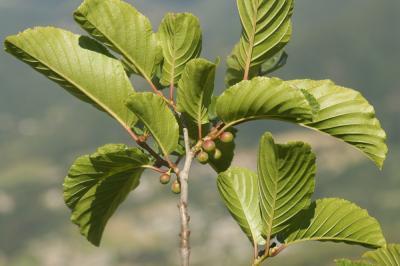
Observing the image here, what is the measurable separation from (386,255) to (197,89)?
145 centimetres

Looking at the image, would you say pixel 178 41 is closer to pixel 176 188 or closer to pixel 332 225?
pixel 176 188

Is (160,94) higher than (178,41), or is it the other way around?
(178,41)

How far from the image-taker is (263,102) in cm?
306

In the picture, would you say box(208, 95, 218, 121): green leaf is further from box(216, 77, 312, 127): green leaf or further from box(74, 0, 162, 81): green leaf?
box(74, 0, 162, 81): green leaf

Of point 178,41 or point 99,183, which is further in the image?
point 99,183

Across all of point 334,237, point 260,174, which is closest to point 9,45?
point 260,174

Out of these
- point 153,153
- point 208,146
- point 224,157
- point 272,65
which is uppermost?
point 272,65

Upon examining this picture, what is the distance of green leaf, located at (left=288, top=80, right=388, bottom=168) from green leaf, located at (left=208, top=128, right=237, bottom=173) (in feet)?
2.55

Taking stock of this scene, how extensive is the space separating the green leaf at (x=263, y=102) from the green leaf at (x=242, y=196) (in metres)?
0.45

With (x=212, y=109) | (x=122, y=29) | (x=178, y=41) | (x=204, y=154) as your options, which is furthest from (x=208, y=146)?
(x=122, y=29)

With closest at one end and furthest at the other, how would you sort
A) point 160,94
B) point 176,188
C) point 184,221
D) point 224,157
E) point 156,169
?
point 184,221 → point 176,188 → point 156,169 → point 160,94 → point 224,157

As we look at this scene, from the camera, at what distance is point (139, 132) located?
12.0 feet

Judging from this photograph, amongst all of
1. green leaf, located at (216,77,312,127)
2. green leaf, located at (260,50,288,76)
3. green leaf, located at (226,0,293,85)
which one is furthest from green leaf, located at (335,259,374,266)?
green leaf, located at (260,50,288,76)

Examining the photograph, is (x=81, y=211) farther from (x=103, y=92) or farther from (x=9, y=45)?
(x=9, y=45)
